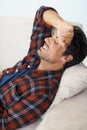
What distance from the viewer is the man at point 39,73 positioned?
1299 millimetres

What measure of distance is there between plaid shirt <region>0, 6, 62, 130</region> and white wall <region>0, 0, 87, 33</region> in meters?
0.42

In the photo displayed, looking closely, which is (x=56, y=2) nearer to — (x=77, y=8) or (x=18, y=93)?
(x=77, y=8)

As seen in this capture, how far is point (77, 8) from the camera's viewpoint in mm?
1926

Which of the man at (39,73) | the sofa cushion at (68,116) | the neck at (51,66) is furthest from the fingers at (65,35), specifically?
the sofa cushion at (68,116)

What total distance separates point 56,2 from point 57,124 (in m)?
1.14

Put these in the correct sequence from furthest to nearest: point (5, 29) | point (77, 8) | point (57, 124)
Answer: point (77, 8), point (5, 29), point (57, 124)

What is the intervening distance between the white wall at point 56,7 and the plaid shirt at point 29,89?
0.42 meters

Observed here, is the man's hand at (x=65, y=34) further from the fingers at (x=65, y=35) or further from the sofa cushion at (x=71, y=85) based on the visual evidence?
the sofa cushion at (x=71, y=85)

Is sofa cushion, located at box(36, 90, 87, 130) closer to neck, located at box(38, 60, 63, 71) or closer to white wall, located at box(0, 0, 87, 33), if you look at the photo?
neck, located at box(38, 60, 63, 71)

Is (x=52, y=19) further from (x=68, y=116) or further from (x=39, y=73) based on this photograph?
(x=68, y=116)

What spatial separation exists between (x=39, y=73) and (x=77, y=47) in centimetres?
→ 25

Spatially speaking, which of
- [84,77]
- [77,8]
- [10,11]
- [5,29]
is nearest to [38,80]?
[84,77]

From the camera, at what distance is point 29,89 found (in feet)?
4.54

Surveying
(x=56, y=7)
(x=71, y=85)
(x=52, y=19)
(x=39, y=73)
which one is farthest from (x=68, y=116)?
(x=56, y=7)
